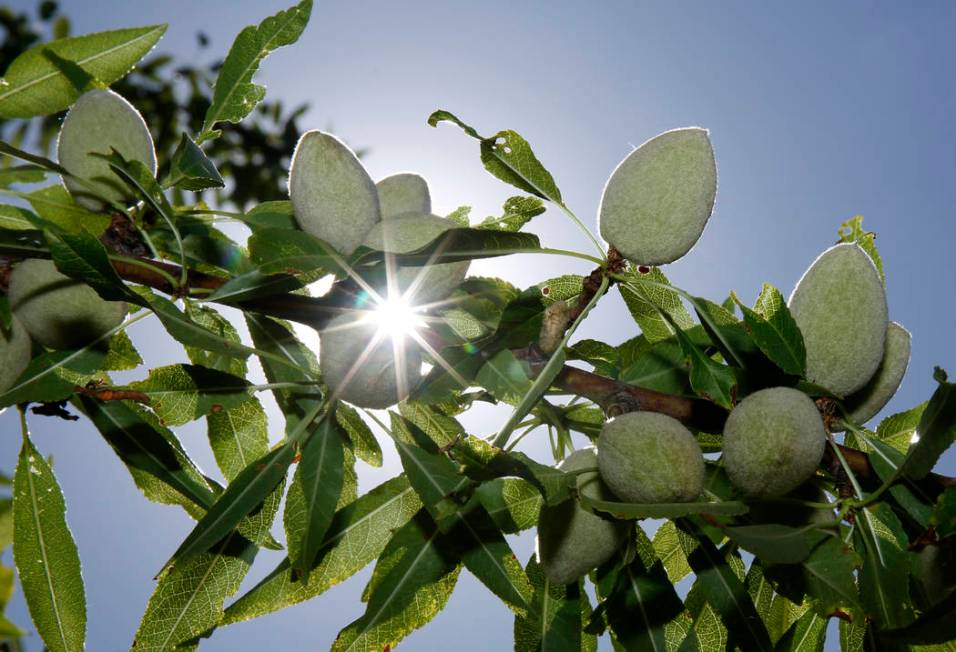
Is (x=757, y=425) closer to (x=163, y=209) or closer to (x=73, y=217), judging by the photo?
(x=163, y=209)

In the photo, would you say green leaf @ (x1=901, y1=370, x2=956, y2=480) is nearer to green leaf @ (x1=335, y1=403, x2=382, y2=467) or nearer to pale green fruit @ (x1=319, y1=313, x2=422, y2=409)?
pale green fruit @ (x1=319, y1=313, x2=422, y2=409)

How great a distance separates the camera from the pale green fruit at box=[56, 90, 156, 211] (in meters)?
1.53

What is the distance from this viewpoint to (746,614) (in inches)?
58.9

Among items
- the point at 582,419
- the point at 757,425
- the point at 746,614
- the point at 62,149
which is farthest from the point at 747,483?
the point at 62,149

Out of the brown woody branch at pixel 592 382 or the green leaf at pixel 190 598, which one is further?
the green leaf at pixel 190 598

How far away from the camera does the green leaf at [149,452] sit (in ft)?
5.14

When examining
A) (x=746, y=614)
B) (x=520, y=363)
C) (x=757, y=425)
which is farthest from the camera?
(x=746, y=614)

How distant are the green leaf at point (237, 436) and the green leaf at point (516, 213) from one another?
25.4 inches

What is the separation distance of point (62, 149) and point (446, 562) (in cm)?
109

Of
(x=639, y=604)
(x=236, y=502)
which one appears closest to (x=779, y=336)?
(x=639, y=604)

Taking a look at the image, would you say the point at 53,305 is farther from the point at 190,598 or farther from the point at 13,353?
the point at 190,598

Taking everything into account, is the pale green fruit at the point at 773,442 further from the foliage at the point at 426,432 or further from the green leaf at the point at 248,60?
the green leaf at the point at 248,60

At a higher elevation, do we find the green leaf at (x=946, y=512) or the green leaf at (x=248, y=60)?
the green leaf at (x=248, y=60)

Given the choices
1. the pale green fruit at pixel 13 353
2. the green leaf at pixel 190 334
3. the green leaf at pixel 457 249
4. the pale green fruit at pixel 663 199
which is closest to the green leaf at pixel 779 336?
the pale green fruit at pixel 663 199
